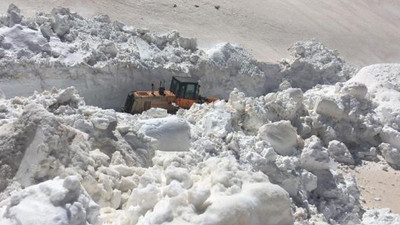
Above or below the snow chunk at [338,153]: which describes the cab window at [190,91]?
below

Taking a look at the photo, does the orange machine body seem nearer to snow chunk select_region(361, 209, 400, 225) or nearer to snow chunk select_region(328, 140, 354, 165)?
snow chunk select_region(328, 140, 354, 165)

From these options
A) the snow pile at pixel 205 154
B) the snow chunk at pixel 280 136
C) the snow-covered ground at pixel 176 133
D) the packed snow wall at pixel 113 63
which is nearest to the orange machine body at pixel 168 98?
the packed snow wall at pixel 113 63

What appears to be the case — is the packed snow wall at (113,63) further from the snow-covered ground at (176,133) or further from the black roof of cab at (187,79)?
the black roof of cab at (187,79)

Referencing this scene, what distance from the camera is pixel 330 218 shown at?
26.9 ft

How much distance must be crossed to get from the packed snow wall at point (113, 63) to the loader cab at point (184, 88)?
0.71 m

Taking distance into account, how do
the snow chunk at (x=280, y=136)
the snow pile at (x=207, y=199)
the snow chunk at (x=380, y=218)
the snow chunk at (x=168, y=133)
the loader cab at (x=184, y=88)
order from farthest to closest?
the loader cab at (x=184, y=88), the snow chunk at (x=280, y=136), the snow chunk at (x=380, y=218), the snow chunk at (x=168, y=133), the snow pile at (x=207, y=199)

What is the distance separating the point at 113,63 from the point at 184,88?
5.52ft

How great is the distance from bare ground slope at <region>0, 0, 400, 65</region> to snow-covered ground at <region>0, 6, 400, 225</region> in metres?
2.91

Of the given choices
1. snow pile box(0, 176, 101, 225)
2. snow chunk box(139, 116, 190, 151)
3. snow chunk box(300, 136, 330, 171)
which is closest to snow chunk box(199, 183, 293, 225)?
snow pile box(0, 176, 101, 225)

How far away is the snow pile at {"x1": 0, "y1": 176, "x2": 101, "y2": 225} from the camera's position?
387cm

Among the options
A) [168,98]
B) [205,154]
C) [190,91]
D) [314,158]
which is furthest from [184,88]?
[205,154]

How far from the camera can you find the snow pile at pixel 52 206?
3.87 m

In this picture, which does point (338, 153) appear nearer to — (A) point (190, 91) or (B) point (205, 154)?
(A) point (190, 91)

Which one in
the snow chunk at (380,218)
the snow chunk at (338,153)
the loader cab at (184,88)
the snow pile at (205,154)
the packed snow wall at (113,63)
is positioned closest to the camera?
the snow pile at (205,154)
